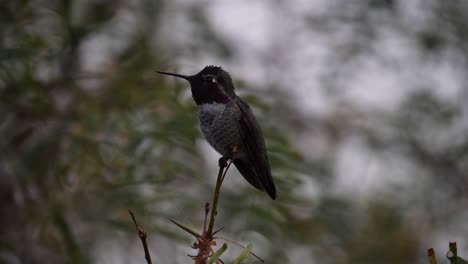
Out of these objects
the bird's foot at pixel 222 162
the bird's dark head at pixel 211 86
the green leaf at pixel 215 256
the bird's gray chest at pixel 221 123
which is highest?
the bird's dark head at pixel 211 86

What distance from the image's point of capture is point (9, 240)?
368 centimetres

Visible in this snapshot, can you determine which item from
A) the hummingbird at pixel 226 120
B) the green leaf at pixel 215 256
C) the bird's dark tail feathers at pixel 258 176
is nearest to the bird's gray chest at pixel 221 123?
the hummingbird at pixel 226 120

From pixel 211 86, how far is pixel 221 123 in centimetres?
15

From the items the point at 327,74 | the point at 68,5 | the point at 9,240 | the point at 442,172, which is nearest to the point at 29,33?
the point at 68,5

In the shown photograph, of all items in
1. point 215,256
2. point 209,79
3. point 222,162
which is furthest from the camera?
point 209,79

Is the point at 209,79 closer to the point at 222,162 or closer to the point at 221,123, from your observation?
the point at 221,123

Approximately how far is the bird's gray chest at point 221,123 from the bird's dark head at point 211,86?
25mm

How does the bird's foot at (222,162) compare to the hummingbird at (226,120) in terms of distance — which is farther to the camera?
the hummingbird at (226,120)

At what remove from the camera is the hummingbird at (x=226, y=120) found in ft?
7.13

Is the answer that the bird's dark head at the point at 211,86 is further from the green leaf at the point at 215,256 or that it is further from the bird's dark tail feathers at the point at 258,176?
the green leaf at the point at 215,256

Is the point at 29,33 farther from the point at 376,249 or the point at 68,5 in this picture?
the point at 376,249

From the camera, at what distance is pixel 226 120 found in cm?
237

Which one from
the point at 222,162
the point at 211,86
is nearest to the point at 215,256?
the point at 222,162

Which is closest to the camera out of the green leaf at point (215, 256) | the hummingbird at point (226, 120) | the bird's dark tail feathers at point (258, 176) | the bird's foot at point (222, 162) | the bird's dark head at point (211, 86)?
the green leaf at point (215, 256)
